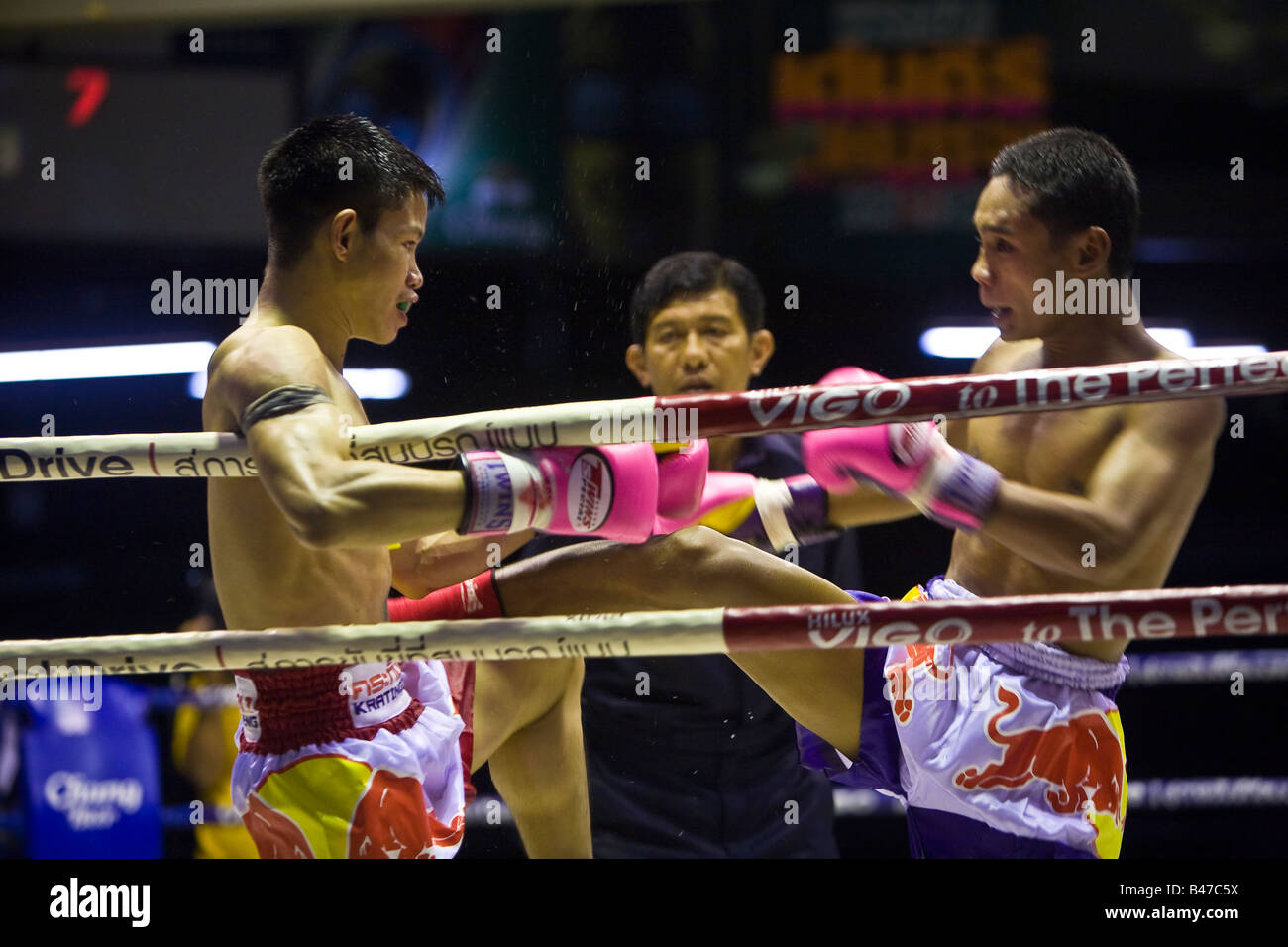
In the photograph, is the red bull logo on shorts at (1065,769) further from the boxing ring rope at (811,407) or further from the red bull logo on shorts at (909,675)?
the boxing ring rope at (811,407)

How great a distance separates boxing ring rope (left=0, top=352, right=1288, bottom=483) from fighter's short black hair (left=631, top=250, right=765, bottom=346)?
1.04 metres

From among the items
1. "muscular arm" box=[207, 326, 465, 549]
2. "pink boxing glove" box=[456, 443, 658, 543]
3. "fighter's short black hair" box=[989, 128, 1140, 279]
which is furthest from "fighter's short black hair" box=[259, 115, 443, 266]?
"fighter's short black hair" box=[989, 128, 1140, 279]

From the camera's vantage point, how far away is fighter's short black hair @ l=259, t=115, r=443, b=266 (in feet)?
5.76

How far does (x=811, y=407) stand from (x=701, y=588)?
38cm

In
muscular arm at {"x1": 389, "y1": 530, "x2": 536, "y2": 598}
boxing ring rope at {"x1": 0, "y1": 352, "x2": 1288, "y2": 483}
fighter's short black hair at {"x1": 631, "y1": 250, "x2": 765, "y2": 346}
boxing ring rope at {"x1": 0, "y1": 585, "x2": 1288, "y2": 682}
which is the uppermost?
fighter's short black hair at {"x1": 631, "y1": 250, "x2": 765, "y2": 346}

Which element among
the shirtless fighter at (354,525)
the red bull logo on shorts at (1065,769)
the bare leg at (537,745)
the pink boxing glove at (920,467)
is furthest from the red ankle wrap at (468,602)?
the red bull logo on shorts at (1065,769)

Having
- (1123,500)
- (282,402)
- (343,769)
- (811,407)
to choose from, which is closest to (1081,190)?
(1123,500)

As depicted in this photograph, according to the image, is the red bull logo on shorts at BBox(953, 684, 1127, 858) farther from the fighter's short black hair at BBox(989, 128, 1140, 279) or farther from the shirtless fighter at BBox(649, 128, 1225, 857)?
the fighter's short black hair at BBox(989, 128, 1140, 279)

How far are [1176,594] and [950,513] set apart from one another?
29cm

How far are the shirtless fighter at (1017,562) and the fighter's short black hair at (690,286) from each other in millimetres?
734

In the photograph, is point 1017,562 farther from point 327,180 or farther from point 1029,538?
point 327,180

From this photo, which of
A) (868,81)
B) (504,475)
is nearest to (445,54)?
(868,81)

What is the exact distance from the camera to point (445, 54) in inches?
157

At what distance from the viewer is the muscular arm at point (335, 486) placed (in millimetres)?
1389
